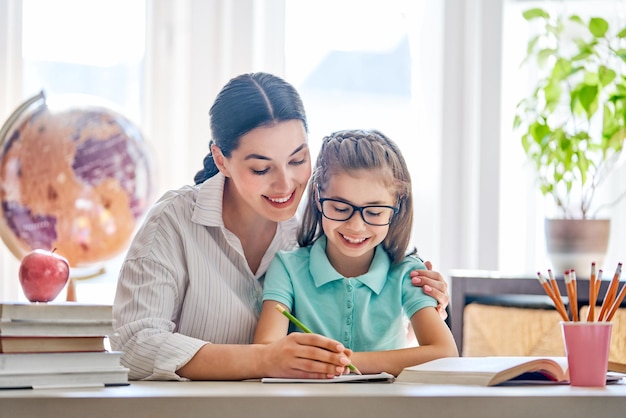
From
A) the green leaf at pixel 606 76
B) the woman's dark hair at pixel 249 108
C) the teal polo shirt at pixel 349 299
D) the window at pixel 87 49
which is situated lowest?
the teal polo shirt at pixel 349 299

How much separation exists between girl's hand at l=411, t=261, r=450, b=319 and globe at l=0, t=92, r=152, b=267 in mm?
1324

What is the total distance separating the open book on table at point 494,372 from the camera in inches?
48.6

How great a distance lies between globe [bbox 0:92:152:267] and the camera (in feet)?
8.75

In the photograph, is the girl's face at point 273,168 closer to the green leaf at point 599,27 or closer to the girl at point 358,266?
the girl at point 358,266

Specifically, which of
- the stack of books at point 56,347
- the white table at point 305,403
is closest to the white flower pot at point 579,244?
the white table at point 305,403

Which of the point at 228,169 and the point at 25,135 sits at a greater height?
the point at 25,135

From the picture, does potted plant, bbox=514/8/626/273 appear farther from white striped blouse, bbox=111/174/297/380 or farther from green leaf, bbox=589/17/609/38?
white striped blouse, bbox=111/174/297/380

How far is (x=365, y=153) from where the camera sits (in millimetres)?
1655

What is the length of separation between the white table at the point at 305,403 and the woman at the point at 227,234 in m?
0.43

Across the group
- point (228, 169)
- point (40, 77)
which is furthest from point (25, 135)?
point (228, 169)

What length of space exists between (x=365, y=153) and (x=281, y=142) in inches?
6.2

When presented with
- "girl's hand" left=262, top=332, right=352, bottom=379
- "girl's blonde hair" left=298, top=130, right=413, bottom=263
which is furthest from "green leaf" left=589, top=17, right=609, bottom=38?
"girl's hand" left=262, top=332, right=352, bottom=379

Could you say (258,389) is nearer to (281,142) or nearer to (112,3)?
(281,142)

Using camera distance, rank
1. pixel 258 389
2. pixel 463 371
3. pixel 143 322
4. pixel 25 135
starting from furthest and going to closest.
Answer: pixel 25 135, pixel 143 322, pixel 463 371, pixel 258 389
